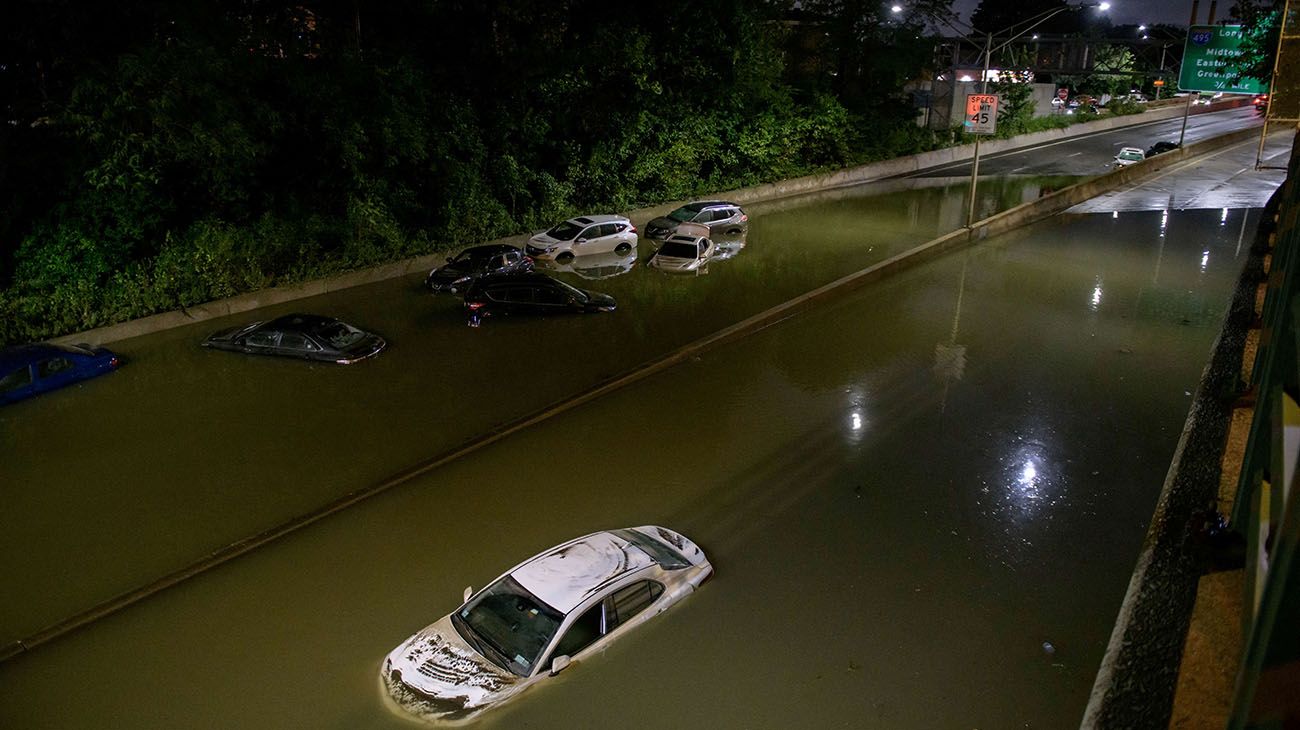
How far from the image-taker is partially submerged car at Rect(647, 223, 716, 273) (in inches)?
931

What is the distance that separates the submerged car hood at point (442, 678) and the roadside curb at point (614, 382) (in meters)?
3.47

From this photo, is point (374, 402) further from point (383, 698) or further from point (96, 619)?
point (383, 698)

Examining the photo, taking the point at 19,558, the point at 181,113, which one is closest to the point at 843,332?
the point at 19,558


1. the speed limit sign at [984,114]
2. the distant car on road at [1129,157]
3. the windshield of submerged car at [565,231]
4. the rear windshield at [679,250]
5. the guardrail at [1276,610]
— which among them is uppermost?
the speed limit sign at [984,114]

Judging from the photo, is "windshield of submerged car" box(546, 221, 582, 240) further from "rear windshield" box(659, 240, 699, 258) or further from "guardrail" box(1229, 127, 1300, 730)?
"guardrail" box(1229, 127, 1300, 730)

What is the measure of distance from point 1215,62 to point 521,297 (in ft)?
82.0

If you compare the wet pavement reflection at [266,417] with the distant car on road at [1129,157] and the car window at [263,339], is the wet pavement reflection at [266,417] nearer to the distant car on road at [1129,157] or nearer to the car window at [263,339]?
the car window at [263,339]

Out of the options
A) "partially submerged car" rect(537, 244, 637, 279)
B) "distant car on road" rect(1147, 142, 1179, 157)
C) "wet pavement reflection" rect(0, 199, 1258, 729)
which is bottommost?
"wet pavement reflection" rect(0, 199, 1258, 729)

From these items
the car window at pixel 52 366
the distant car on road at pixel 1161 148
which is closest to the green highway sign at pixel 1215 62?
the distant car on road at pixel 1161 148

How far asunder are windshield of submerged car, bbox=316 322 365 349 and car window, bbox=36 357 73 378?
4.43 metres

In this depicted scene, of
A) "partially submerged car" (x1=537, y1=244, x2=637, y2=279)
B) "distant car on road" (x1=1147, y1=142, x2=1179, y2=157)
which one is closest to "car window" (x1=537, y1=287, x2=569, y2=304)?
"partially submerged car" (x1=537, y1=244, x2=637, y2=279)

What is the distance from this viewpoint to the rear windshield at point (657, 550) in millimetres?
9364

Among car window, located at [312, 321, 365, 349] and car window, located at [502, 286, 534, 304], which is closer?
car window, located at [312, 321, 365, 349]

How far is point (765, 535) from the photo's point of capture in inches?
421
